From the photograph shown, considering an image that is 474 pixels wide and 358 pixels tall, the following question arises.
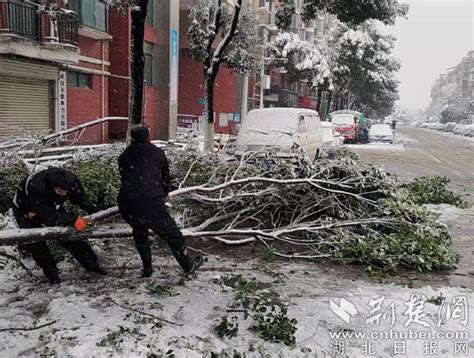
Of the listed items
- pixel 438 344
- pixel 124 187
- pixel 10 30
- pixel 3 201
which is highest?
pixel 10 30

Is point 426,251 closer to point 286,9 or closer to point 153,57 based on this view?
point 286,9

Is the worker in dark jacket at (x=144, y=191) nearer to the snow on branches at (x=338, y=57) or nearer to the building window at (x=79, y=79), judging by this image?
the building window at (x=79, y=79)

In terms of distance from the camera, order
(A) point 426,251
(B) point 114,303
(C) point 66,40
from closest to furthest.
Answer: (B) point 114,303
(A) point 426,251
(C) point 66,40

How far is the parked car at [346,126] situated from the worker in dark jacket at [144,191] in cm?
2396

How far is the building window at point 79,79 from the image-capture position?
14523 mm

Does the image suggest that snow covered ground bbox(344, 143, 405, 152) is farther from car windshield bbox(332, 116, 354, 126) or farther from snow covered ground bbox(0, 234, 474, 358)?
snow covered ground bbox(0, 234, 474, 358)

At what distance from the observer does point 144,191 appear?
4.30 metres

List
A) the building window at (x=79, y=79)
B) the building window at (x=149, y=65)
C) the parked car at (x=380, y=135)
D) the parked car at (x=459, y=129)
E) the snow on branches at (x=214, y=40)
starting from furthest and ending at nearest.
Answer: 1. the parked car at (x=459, y=129)
2. the parked car at (x=380, y=135)
3. the building window at (x=149, y=65)
4. the building window at (x=79, y=79)
5. the snow on branches at (x=214, y=40)

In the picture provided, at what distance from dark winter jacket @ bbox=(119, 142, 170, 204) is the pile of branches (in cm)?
90

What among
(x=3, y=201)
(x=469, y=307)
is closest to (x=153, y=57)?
(x=3, y=201)

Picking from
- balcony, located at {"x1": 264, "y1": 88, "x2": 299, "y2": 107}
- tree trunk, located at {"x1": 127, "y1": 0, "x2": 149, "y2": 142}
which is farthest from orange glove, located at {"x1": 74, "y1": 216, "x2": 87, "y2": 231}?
balcony, located at {"x1": 264, "y1": 88, "x2": 299, "y2": 107}

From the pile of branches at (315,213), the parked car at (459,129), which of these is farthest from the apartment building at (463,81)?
the pile of branches at (315,213)

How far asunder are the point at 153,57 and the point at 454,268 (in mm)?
16376

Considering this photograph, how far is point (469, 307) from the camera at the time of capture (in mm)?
4227
